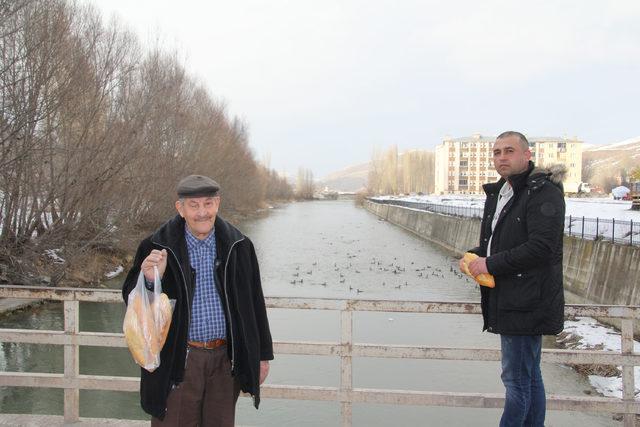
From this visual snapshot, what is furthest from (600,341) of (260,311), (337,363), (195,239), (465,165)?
(465,165)

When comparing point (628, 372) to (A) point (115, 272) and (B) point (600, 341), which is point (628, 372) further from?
(A) point (115, 272)

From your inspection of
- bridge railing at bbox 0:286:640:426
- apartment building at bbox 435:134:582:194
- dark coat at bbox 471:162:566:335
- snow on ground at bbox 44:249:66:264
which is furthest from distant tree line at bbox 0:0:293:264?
apartment building at bbox 435:134:582:194

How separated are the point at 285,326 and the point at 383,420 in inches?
209

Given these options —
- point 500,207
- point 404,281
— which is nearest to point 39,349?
point 500,207

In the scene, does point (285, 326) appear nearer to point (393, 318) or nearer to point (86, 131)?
point (393, 318)

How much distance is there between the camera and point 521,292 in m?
3.14

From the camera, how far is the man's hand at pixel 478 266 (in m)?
3.20

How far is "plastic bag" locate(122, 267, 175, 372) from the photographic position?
8.85 ft

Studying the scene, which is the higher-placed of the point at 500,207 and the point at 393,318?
the point at 500,207

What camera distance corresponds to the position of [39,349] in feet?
38.9

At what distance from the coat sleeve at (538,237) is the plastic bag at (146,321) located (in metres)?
1.83

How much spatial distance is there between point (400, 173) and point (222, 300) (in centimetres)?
13479

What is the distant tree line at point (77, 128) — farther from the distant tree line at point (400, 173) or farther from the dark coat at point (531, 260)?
the distant tree line at point (400, 173)

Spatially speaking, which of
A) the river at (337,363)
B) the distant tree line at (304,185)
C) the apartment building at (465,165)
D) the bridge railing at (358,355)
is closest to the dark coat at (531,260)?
the bridge railing at (358,355)
